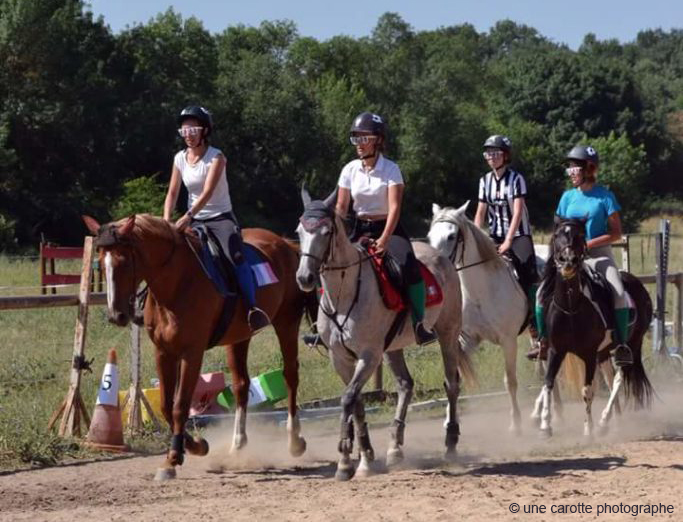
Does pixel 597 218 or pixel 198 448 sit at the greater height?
pixel 597 218

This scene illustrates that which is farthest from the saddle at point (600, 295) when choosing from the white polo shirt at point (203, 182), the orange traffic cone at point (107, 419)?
the orange traffic cone at point (107, 419)

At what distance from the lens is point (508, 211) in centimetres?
1123

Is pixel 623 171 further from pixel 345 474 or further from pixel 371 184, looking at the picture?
pixel 345 474

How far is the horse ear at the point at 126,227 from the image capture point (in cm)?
803

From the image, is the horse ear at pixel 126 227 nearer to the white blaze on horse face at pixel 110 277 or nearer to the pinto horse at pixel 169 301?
the pinto horse at pixel 169 301

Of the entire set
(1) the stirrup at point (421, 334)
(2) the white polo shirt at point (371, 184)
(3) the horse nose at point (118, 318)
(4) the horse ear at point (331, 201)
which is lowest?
(1) the stirrup at point (421, 334)

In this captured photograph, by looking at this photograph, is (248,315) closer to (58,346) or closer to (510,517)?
(510,517)

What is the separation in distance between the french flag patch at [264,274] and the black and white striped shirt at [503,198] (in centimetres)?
270

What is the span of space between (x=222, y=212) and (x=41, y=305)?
2.11 meters

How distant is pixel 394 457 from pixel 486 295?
8.18 ft

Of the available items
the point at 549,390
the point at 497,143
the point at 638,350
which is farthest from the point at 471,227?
the point at 638,350

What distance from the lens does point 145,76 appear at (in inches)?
2021

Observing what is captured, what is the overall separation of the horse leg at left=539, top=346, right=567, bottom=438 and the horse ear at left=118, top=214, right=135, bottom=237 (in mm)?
4514

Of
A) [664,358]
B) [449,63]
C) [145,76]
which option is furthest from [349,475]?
[449,63]
